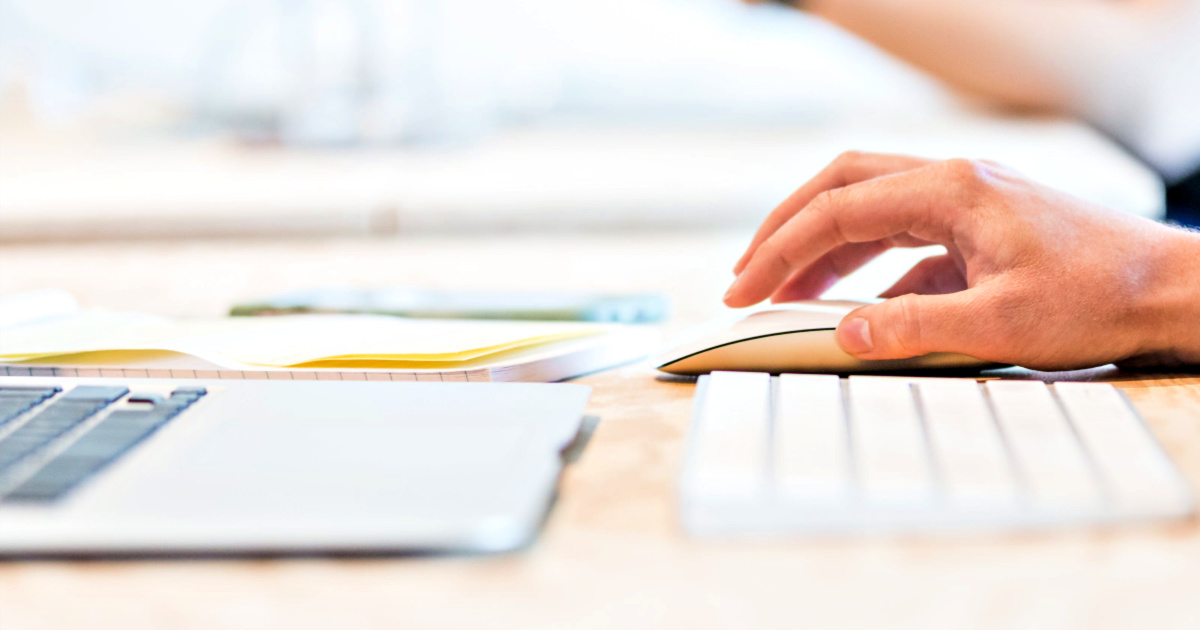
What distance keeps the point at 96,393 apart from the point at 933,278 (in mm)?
558

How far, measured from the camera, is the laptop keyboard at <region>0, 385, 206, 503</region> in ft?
1.15

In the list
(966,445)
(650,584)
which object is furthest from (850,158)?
(650,584)

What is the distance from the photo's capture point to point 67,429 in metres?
0.40

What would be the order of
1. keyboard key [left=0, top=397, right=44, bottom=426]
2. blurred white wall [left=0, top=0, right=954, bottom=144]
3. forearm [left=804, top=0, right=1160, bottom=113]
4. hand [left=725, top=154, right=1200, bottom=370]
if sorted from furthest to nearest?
blurred white wall [left=0, top=0, right=954, bottom=144]
forearm [left=804, top=0, right=1160, bottom=113]
hand [left=725, top=154, right=1200, bottom=370]
keyboard key [left=0, top=397, right=44, bottom=426]

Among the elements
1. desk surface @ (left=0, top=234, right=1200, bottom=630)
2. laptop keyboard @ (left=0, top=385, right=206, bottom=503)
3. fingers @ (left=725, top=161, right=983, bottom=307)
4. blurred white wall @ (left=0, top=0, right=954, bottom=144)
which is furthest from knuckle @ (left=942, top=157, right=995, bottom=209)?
blurred white wall @ (left=0, top=0, right=954, bottom=144)

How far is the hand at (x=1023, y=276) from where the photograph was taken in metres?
0.53

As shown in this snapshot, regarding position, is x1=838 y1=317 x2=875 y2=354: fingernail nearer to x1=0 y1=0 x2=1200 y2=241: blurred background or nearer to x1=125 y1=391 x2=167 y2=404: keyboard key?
x1=125 y1=391 x2=167 y2=404: keyboard key

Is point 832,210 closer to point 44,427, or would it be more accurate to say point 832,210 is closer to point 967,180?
point 967,180

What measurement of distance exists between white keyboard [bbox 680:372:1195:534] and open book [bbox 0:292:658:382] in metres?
0.17

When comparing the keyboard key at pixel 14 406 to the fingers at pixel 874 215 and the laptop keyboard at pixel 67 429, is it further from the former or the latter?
the fingers at pixel 874 215

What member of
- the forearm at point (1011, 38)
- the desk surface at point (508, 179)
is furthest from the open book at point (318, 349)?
the forearm at point (1011, 38)

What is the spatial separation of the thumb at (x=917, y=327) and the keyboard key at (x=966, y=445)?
6cm

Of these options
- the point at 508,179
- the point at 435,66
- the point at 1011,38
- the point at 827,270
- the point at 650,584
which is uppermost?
the point at 435,66

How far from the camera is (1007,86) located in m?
2.01
